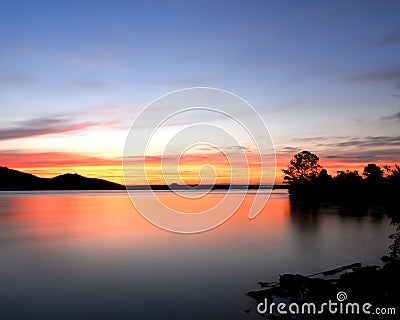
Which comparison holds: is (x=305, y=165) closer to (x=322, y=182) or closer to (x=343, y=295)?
(x=322, y=182)

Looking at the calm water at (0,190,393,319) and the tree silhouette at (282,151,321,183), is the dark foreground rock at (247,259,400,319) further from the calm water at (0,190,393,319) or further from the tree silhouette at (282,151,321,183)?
the tree silhouette at (282,151,321,183)

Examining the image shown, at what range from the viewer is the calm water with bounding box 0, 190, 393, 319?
18.7 m

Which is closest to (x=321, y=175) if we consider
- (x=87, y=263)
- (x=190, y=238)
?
(x=190, y=238)

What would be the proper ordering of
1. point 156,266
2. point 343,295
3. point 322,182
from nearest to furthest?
1. point 343,295
2. point 156,266
3. point 322,182

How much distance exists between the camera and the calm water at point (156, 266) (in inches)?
734

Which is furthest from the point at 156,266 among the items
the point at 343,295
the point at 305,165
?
the point at 305,165

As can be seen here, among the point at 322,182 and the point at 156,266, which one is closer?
the point at 156,266

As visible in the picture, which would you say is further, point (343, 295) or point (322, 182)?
point (322, 182)

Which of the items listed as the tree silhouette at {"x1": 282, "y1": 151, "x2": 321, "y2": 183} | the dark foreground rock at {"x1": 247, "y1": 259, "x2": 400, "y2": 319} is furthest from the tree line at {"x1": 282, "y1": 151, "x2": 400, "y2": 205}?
the dark foreground rock at {"x1": 247, "y1": 259, "x2": 400, "y2": 319}

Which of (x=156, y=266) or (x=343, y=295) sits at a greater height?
(x=343, y=295)

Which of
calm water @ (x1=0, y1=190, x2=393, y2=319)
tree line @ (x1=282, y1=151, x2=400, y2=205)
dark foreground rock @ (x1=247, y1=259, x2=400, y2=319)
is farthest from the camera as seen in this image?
tree line @ (x1=282, y1=151, x2=400, y2=205)

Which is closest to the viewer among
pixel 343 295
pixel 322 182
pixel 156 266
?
pixel 343 295

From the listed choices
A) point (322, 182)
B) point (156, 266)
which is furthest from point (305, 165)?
point (156, 266)

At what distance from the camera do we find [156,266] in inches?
1132
